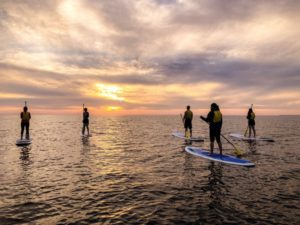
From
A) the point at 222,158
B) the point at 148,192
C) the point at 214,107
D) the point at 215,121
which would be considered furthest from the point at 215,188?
the point at 214,107

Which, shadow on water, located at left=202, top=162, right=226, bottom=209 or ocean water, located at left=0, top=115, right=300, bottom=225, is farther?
shadow on water, located at left=202, top=162, right=226, bottom=209

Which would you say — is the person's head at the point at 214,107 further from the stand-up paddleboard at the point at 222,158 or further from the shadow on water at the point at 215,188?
the shadow on water at the point at 215,188

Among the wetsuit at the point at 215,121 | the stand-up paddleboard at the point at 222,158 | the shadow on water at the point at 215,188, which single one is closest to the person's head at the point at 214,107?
the wetsuit at the point at 215,121

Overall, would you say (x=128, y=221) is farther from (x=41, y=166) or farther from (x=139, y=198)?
(x=41, y=166)

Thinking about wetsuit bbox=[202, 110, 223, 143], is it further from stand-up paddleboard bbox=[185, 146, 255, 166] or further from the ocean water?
the ocean water

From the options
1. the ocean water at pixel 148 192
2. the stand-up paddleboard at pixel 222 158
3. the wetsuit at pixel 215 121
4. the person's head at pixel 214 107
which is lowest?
the ocean water at pixel 148 192

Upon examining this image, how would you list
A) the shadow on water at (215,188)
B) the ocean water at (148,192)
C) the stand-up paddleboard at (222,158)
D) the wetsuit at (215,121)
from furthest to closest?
the wetsuit at (215,121) → the stand-up paddleboard at (222,158) → the shadow on water at (215,188) → the ocean water at (148,192)

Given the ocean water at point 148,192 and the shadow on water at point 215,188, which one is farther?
the shadow on water at point 215,188

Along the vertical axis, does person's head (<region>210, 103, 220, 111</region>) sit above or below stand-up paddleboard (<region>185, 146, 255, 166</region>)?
above

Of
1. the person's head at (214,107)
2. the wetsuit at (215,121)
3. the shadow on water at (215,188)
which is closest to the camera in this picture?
the shadow on water at (215,188)

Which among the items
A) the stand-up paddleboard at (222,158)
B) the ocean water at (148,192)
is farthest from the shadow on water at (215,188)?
the stand-up paddleboard at (222,158)

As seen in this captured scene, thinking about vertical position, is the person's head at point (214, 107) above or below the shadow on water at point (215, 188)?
above

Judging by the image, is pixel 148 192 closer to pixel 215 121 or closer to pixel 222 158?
pixel 222 158

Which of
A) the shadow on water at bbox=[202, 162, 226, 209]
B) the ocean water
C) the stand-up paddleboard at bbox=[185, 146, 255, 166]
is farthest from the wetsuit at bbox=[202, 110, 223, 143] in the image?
the shadow on water at bbox=[202, 162, 226, 209]
